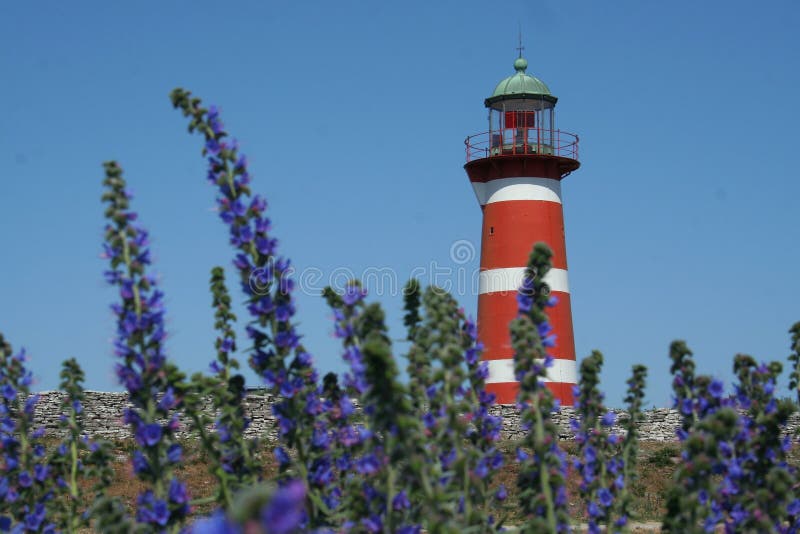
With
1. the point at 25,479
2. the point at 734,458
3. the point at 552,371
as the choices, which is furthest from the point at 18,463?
the point at 552,371

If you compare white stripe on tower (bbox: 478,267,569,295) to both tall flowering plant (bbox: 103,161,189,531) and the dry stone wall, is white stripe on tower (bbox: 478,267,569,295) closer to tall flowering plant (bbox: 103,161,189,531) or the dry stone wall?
the dry stone wall

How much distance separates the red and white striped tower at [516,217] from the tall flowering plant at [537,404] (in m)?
23.2

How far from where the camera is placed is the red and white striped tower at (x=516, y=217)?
32.7 m

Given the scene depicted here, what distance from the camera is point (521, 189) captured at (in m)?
33.8

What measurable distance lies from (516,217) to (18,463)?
83.7 feet

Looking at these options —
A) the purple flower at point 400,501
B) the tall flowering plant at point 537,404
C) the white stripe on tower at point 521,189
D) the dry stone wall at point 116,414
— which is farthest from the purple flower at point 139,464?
the white stripe on tower at point 521,189

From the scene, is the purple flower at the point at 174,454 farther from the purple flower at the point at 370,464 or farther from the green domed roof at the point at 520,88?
Result: the green domed roof at the point at 520,88

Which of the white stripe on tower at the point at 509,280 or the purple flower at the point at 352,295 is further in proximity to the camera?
the white stripe on tower at the point at 509,280

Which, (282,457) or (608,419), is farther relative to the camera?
A: (608,419)

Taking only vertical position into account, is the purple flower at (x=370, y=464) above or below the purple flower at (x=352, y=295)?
below

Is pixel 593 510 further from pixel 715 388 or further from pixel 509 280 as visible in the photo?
pixel 509 280

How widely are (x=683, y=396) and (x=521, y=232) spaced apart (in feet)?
80.0

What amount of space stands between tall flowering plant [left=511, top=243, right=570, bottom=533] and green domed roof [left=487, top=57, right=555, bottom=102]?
87.4 ft

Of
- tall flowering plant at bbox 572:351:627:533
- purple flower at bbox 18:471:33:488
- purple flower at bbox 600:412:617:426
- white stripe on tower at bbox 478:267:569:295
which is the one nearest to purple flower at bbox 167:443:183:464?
purple flower at bbox 18:471:33:488
